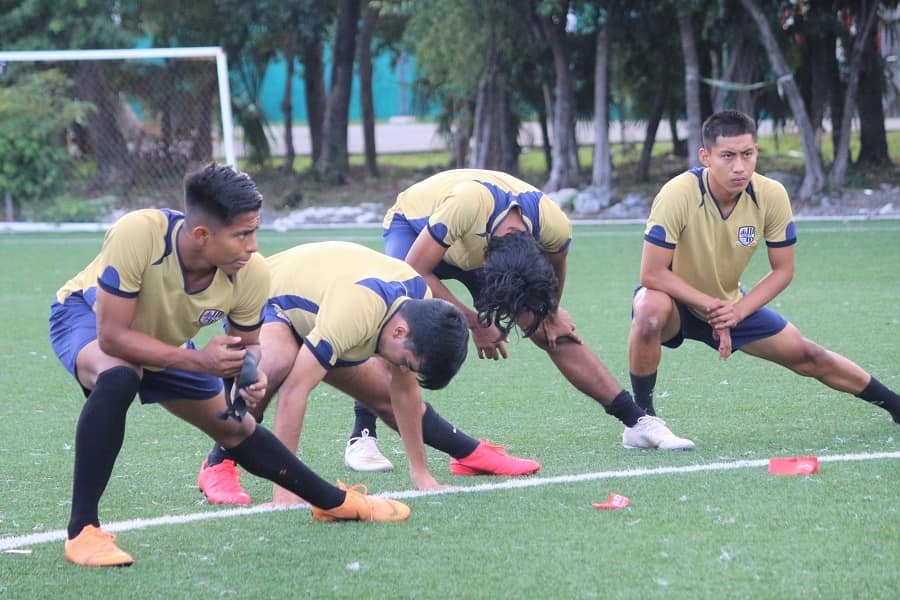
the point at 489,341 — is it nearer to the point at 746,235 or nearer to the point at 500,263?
the point at 500,263

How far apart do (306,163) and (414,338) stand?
22.3 meters

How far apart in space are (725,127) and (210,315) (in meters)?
2.74

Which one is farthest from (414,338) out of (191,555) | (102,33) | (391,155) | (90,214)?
(391,155)

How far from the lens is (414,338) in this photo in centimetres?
488

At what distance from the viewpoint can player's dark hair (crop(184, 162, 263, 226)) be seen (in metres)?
4.39

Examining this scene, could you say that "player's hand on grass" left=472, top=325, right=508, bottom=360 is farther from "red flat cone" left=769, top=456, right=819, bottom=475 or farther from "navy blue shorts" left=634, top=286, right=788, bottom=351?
"red flat cone" left=769, top=456, right=819, bottom=475

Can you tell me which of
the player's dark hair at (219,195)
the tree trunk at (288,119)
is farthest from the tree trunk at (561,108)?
the player's dark hair at (219,195)

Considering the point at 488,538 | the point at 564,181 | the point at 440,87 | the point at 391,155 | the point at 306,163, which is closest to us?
the point at 488,538

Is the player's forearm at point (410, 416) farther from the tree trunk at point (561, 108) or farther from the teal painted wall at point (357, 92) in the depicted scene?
the teal painted wall at point (357, 92)

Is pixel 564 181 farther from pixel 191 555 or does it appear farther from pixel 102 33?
pixel 191 555

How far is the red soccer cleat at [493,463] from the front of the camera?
231 inches

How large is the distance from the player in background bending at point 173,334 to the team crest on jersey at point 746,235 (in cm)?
254

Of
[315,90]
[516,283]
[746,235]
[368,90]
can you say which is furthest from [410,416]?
[315,90]

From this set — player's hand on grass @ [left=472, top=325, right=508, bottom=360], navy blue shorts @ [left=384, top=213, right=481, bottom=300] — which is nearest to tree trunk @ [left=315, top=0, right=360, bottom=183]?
navy blue shorts @ [left=384, top=213, right=481, bottom=300]
